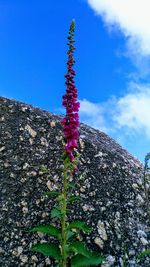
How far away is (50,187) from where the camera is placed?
356 inches

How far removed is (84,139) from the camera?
34.8 ft

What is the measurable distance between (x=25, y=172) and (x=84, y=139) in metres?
1.89

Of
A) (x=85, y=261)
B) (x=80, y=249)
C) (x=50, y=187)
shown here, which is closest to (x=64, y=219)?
(x=80, y=249)

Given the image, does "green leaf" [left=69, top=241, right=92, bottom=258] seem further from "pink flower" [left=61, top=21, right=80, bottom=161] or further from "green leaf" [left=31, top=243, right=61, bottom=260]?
"pink flower" [left=61, top=21, right=80, bottom=161]

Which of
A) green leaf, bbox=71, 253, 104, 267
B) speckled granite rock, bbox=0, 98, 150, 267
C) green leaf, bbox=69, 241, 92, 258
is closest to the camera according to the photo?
green leaf, bbox=69, 241, 92, 258

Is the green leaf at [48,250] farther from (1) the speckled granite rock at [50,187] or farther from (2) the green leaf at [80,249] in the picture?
(1) the speckled granite rock at [50,187]

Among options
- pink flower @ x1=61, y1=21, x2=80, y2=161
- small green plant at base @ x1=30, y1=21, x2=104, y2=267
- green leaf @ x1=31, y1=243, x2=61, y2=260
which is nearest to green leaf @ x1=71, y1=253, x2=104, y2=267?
small green plant at base @ x1=30, y1=21, x2=104, y2=267

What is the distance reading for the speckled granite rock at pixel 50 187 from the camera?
8.27m

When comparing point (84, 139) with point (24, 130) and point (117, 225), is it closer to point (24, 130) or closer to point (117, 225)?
point (24, 130)

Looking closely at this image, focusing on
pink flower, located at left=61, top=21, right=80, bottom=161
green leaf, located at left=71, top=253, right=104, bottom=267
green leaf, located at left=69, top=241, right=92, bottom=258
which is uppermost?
pink flower, located at left=61, top=21, right=80, bottom=161

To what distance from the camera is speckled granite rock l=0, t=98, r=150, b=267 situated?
8.27 metres

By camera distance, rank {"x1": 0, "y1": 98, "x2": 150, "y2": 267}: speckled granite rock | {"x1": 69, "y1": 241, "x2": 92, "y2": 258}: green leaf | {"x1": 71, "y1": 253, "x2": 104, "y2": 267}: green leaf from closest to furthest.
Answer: {"x1": 69, "y1": 241, "x2": 92, "y2": 258}: green leaf
{"x1": 71, "y1": 253, "x2": 104, "y2": 267}: green leaf
{"x1": 0, "y1": 98, "x2": 150, "y2": 267}: speckled granite rock

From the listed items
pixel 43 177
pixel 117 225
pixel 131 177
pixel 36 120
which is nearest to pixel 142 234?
pixel 117 225

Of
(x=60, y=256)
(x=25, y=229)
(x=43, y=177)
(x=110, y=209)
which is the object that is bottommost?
(x=60, y=256)
